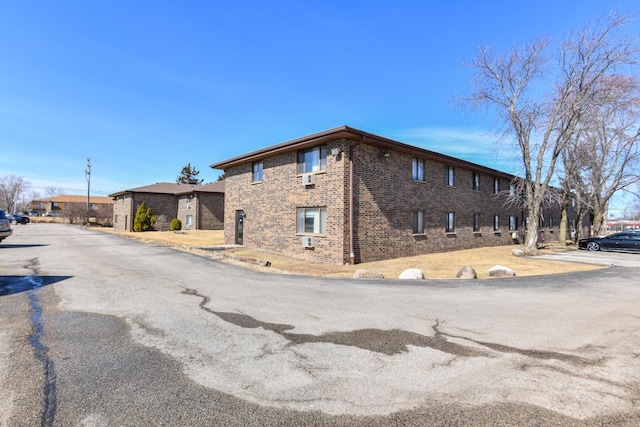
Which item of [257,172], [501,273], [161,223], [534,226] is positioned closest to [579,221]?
[534,226]

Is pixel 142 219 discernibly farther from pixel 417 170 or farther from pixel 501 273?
pixel 501 273

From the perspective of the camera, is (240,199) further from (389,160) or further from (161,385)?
(161,385)

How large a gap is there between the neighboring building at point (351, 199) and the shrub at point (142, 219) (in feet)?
60.0

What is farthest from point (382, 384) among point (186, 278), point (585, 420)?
point (186, 278)

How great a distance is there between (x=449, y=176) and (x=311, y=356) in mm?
17915

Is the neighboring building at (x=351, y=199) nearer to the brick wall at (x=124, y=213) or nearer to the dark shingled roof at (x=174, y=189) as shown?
the dark shingled roof at (x=174, y=189)

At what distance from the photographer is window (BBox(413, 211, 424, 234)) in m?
16.5

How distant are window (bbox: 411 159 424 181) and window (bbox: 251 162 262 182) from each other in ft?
27.4

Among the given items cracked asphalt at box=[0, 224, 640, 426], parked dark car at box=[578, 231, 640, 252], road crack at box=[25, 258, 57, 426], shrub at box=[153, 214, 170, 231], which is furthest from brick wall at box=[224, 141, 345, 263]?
parked dark car at box=[578, 231, 640, 252]

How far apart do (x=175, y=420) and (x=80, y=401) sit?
38.5 inches

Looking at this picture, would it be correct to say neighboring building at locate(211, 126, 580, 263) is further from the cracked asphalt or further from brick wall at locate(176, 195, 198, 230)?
brick wall at locate(176, 195, 198, 230)

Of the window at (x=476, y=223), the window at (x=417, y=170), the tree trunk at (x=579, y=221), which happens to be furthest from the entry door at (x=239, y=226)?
the tree trunk at (x=579, y=221)

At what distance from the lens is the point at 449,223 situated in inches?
753

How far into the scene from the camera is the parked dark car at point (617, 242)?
20.4 meters
